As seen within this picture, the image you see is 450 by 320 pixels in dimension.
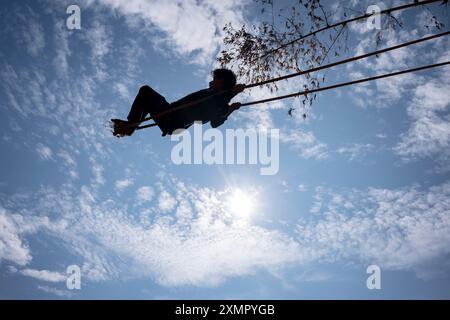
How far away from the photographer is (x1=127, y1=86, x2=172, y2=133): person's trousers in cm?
561

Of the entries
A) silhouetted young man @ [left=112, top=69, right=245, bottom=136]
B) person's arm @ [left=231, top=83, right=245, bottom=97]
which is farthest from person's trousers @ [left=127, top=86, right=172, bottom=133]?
person's arm @ [left=231, top=83, right=245, bottom=97]

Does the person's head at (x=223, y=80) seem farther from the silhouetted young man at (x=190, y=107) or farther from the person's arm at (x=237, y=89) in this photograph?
the person's arm at (x=237, y=89)

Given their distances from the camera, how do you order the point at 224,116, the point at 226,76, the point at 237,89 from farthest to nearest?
the point at 224,116
the point at 226,76
the point at 237,89

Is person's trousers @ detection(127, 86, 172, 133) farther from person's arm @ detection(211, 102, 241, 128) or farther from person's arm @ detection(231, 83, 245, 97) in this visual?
person's arm @ detection(231, 83, 245, 97)

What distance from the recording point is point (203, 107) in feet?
18.1

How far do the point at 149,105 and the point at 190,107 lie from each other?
0.78 meters

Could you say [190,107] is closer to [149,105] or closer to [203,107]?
[203,107]

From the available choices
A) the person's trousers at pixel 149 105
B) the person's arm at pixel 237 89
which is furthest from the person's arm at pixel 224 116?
the person's trousers at pixel 149 105

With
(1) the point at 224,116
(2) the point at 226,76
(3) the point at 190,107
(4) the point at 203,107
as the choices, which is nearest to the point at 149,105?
(3) the point at 190,107
